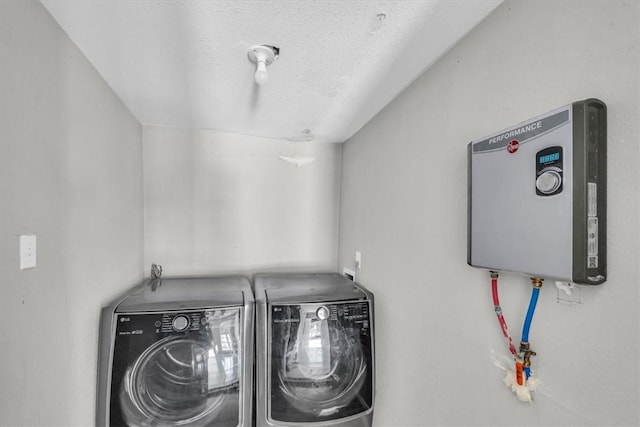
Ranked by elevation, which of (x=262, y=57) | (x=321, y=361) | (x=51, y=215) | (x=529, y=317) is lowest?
(x=321, y=361)

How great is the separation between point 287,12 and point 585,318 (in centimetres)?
120

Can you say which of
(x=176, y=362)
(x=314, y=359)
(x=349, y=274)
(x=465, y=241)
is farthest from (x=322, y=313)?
(x=465, y=241)

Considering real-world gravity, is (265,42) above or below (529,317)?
above

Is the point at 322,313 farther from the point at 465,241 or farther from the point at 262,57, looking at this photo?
the point at 262,57

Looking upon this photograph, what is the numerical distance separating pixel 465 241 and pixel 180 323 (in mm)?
1334

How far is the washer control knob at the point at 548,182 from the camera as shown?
2.24 feet

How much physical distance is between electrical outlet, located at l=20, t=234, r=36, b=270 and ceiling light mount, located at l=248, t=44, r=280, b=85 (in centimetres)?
91

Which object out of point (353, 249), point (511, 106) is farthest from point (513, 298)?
point (353, 249)

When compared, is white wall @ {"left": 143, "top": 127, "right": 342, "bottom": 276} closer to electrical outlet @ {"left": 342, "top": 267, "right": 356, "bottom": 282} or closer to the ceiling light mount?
electrical outlet @ {"left": 342, "top": 267, "right": 356, "bottom": 282}

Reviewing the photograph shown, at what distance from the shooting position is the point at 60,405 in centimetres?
107

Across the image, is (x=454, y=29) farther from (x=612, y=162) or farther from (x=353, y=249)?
(x=353, y=249)

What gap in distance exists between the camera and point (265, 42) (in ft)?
3.76

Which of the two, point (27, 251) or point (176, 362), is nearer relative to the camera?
point (27, 251)

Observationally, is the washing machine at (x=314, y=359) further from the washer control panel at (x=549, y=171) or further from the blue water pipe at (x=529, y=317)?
the washer control panel at (x=549, y=171)
